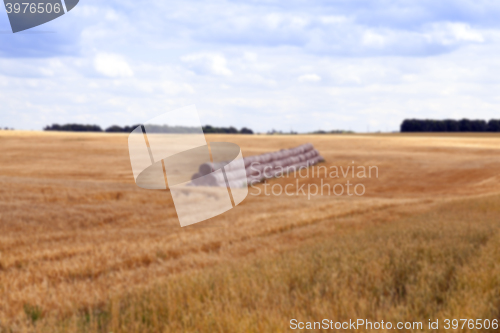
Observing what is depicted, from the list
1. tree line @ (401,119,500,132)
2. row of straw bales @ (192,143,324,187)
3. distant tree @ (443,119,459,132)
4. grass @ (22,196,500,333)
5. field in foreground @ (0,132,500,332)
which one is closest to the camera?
grass @ (22,196,500,333)

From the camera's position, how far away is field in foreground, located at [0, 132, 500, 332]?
407cm

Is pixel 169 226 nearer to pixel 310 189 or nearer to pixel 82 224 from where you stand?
pixel 82 224

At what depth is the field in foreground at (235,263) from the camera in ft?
13.4

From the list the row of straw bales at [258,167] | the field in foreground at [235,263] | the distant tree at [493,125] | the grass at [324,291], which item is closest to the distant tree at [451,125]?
the distant tree at [493,125]

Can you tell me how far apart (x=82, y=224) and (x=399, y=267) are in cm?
713

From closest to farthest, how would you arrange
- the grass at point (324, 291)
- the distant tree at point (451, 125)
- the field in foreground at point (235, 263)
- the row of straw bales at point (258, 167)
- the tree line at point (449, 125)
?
the grass at point (324, 291)
the field in foreground at point (235, 263)
the row of straw bales at point (258, 167)
the tree line at point (449, 125)
the distant tree at point (451, 125)

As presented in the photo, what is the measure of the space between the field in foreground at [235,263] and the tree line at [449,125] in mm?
56573

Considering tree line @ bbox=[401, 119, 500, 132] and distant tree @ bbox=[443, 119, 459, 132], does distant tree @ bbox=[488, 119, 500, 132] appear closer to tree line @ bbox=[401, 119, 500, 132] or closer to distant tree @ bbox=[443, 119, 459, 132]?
tree line @ bbox=[401, 119, 500, 132]

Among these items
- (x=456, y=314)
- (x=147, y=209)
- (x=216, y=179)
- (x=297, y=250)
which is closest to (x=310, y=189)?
(x=216, y=179)

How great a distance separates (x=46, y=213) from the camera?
33.3ft

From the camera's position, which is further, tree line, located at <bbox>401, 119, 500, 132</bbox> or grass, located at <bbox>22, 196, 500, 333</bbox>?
tree line, located at <bbox>401, 119, 500, 132</bbox>

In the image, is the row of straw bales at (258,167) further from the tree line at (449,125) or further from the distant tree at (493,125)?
the distant tree at (493,125)

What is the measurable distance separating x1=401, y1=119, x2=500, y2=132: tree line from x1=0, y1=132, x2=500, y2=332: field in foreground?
56573mm

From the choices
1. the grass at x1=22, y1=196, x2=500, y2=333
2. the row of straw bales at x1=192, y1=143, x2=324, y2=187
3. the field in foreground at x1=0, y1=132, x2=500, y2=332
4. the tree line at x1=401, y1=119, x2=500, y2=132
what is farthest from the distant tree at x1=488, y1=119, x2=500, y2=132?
the grass at x1=22, y1=196, x2=500, y2=333
